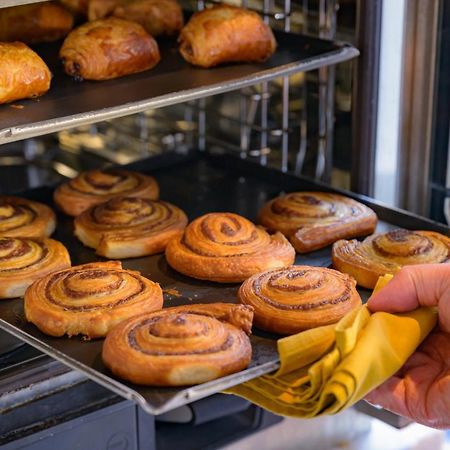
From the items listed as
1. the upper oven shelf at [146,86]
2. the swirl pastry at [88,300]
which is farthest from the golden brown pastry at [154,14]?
the swirl pastry at [88,300]

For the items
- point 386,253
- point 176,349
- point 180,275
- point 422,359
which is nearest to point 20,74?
point 180,275

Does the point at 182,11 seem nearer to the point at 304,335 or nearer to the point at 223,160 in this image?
the point at 223,160

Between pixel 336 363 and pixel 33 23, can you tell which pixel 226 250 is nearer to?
pixel 336 363

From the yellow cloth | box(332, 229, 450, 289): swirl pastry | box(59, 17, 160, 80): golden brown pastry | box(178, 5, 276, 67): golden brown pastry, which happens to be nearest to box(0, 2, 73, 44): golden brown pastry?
A: box(59, 17, 160, 80): golden brown pastry

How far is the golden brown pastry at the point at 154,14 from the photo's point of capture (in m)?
2.39

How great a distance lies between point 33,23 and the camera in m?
2.33

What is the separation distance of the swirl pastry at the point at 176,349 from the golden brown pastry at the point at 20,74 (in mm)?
516

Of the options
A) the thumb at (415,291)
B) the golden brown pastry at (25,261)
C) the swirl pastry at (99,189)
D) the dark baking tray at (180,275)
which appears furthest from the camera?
the swirl pastry at (99,189)

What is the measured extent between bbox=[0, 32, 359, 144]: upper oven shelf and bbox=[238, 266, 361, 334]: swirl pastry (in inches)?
15.0

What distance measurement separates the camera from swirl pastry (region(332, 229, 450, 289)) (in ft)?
6.44

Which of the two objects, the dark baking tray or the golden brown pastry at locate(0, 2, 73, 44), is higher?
the golden brown pastry at locate(0, 2, 73, 44)

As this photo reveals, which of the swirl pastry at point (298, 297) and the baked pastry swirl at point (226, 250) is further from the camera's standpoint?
the baked pastry swirl at point (226, 250)

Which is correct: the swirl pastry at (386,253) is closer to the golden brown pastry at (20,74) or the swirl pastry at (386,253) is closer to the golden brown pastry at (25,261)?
the golden brown pastry at (25,261)

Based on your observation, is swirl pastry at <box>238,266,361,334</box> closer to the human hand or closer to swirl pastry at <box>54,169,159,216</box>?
the human hand
